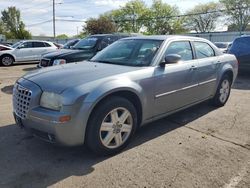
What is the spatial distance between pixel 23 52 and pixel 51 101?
14.9 metres

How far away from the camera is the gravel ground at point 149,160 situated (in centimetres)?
Result: 328

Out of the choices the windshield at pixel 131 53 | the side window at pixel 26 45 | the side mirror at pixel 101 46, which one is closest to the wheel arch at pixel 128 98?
the windshield at pixel 131 53

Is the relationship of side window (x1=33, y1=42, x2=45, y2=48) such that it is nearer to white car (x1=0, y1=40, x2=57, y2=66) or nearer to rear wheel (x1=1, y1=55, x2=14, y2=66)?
white car (x1=0, y1=40, x2=57, y2=66)

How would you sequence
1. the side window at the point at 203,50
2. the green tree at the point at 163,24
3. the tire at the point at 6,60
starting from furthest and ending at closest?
1. the green tree at the point at 163,24
2. the tire at the point at 6,60
3. the side window at the point at 203,50

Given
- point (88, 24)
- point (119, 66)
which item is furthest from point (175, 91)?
point (88, 24)

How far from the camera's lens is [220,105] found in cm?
640

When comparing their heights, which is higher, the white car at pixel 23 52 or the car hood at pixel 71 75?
the car hood at pixel 71 75

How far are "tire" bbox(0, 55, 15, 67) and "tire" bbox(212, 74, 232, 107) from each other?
13.7 m

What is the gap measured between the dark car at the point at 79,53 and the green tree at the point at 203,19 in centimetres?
5800

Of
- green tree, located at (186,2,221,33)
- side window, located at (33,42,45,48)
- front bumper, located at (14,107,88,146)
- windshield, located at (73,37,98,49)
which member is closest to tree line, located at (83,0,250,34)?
green tree, located at (186,2,221,33)

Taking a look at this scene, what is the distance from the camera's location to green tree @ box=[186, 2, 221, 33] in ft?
211

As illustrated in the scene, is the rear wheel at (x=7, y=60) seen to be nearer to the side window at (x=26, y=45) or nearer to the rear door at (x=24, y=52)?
the rear door at (x=24, y=52)

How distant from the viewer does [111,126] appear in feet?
12.6

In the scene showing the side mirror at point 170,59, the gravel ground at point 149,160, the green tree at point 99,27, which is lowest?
the gravel ground at point 149,160
